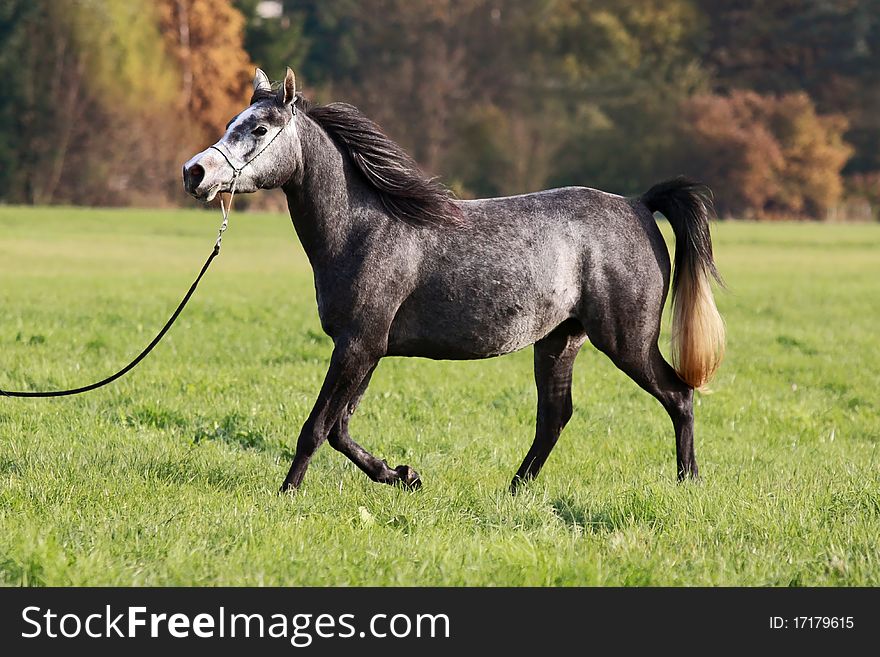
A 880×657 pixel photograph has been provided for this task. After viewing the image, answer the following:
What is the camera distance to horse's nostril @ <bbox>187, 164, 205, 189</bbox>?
5520 millimetres

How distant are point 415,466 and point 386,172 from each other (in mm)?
2051

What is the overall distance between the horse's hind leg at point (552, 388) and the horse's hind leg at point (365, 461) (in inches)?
31.8

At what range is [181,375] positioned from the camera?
34.2 ft

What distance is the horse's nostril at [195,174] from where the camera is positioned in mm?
Answer: 5520

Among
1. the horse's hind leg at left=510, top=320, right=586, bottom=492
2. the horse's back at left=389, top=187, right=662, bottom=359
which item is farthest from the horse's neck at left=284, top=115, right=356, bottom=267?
the horse's hind leg at left=510, top=320, right=586, bottom=492

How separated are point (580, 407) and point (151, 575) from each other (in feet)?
18.4

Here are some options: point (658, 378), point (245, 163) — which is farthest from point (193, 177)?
point (658, 378)

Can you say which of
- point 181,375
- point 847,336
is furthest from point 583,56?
point 181,375

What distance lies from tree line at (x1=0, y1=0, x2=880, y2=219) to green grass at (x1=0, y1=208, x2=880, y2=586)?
39865mm

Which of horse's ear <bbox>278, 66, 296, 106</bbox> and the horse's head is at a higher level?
horse's ear <bbox>278, 66, 296, 106</bbox>

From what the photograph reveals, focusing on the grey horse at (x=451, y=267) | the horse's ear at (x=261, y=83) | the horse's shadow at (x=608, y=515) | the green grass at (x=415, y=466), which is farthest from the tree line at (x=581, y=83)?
the horse's shadow at (x=608, y=515)

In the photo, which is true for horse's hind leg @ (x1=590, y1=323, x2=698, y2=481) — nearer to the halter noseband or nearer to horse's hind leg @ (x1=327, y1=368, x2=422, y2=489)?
horse's hind leg @ (x1=327, y1=368, x2=422, y2=489)
